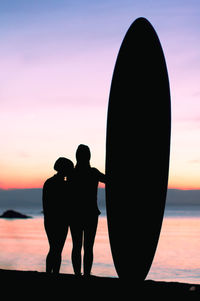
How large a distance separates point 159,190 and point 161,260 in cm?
2977

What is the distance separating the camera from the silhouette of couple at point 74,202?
614 cm

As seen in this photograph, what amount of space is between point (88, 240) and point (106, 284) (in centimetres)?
69

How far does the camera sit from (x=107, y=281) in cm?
610

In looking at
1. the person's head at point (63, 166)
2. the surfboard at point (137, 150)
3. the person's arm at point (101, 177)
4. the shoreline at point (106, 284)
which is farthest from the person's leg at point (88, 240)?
the person's head at point (63, 166)

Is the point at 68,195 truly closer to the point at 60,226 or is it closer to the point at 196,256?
the point at 60,226

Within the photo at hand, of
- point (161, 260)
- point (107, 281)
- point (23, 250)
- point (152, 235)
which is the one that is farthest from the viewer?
point (23, 250)

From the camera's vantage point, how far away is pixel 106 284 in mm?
5848

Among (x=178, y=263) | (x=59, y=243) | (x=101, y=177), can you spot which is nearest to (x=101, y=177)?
(x=101, y=177)

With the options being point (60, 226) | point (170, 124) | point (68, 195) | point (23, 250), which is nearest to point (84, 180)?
point (68, 195)

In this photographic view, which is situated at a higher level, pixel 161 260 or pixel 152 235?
pixel 152 235

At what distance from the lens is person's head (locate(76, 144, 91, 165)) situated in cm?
614

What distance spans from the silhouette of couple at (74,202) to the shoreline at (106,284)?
47 cm

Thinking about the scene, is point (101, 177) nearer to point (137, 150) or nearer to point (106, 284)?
point (137, 150)

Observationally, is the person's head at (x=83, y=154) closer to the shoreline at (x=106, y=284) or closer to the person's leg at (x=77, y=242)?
the person's leg at (x=77, y=242)
